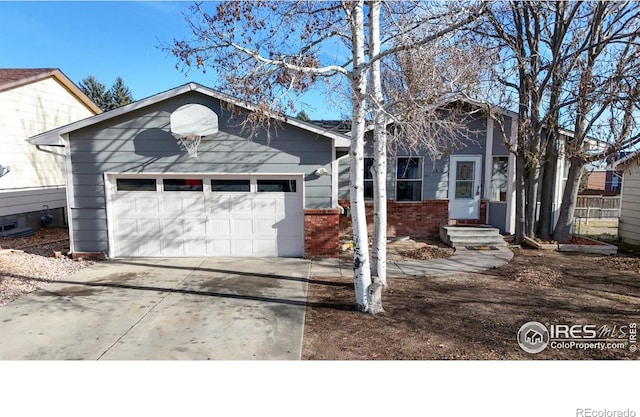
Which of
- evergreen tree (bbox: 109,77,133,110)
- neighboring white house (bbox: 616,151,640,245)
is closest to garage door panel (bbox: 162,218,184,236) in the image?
neighboring white house (bbox: 616,151,640,245)

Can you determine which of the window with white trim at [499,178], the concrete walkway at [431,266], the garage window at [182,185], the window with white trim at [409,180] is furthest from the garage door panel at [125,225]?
the window with white trim at [499,178]

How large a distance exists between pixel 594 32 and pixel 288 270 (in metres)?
8.89

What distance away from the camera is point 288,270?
276 inches

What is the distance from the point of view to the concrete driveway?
12.5ft

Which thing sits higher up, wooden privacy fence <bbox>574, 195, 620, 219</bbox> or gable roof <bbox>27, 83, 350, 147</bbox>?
gable roof <bbox>27, 83, 350, 147</bbox>

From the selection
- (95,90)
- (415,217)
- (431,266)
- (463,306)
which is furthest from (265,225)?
(95,90)

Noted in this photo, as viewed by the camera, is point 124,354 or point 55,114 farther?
point 55,114

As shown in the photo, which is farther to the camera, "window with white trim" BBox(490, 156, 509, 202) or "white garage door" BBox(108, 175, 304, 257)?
"window with white trim" BBox(490, 156, 509, 202)

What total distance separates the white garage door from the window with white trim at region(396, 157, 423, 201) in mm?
4008

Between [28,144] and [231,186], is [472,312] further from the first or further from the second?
[28,144]

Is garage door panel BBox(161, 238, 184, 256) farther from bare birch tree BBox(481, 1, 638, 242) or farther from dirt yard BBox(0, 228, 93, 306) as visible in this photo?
bare birch tree BBox(481, 1, 638, 242)

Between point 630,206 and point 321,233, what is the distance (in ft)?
32.3
